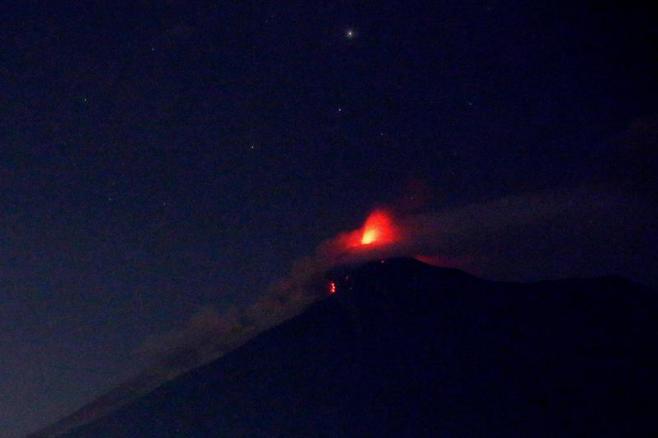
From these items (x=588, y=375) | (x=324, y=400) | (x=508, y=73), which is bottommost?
(x=588, y=375)

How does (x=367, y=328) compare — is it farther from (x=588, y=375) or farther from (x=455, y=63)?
(x=455, y=63)

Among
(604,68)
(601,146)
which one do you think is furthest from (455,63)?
(601,146)

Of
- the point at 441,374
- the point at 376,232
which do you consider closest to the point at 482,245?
the point at 376,232

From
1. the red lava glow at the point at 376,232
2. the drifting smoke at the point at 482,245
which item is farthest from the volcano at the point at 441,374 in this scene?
the red lava glow at the point at 376,232

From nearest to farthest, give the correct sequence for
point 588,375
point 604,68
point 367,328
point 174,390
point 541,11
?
point 541,11 < point 604,68 < point 174,390 < point 367,328 < point 588,375

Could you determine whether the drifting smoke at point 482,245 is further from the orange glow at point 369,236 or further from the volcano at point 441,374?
the volcano at point 441,374

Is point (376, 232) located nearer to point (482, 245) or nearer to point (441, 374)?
point (482, 245)

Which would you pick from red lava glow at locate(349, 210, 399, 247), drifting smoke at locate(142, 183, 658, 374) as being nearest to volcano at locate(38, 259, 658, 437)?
drifting smoke at locate(142, 183, 658, 374)
